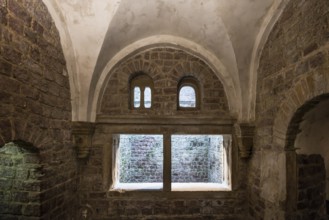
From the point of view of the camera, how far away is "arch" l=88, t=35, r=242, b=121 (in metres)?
4.63

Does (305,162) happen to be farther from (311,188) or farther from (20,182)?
(20,182)

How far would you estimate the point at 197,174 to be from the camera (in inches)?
344

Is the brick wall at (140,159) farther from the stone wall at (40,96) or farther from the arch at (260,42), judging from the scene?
the arch at (260,42)

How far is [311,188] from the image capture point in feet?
11.0

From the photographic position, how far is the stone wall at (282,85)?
2.65 metres

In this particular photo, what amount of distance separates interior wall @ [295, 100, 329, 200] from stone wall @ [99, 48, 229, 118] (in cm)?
160

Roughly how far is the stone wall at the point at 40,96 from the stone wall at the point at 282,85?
285 cm

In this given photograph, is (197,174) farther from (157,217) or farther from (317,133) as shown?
(317,133)

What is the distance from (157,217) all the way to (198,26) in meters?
3.23

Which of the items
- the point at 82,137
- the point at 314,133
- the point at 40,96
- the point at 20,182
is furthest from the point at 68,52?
the point at 314,133

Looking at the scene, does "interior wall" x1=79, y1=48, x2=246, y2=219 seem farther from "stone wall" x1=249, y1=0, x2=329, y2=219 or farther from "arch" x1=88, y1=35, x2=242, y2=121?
"stone wall" x1=249, y1=0, x2=329, y2=219

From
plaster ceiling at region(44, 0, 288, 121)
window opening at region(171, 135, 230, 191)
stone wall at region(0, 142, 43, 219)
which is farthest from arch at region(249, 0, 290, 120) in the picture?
window opening at region(171, 135, 230, 191)

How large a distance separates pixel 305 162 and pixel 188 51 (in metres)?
2.59

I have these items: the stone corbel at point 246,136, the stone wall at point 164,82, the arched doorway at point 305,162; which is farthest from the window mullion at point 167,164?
the arched doorway at point 305,162
